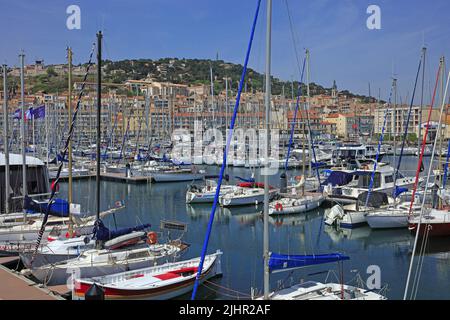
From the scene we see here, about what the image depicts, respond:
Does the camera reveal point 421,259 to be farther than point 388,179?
No

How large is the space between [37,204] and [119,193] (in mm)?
15679

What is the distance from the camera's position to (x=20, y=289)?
1109cm

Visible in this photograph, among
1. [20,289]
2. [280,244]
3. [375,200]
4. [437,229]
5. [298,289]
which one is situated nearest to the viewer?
[298,289]

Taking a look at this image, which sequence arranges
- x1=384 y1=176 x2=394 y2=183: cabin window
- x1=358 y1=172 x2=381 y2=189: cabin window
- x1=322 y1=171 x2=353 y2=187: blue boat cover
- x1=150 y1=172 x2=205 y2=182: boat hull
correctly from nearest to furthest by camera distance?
x1=358 y1=172 x2=381 y2=189: cabin window
x1=384 y1=176 x2=394 y2=183: cabin window
x1=322 y1=171 x2=353 y2=187: blue boat cover
x1=150 y1=172 x2=205 y2=182: boat hull

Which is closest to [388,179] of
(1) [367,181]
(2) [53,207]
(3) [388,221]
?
(1) [367,181]

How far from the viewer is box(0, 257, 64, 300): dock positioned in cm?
1055

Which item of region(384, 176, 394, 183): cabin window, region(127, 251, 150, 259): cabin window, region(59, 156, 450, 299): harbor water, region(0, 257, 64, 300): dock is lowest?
region(59, 156, 450, 299): harbor water

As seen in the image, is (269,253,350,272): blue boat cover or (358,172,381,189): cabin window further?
(358,172,381,189): cabin window

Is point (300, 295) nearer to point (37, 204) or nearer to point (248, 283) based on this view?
point (248, 283)

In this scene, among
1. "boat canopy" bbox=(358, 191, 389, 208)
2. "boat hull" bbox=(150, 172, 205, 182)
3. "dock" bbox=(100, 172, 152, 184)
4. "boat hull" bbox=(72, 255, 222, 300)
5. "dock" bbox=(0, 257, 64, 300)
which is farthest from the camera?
"boat hull" bbox=(150, 172, 205, 182)

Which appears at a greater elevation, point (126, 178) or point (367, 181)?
point (367, 181)

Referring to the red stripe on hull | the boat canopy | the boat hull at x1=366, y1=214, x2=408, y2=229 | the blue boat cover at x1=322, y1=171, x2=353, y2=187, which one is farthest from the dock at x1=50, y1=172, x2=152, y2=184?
the red stripe on hull

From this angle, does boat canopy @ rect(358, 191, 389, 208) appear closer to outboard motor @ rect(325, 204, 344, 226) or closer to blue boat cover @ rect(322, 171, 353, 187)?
outboard motor @ rect(325, 204, 344, 226)

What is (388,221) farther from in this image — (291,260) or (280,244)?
(291,260)
